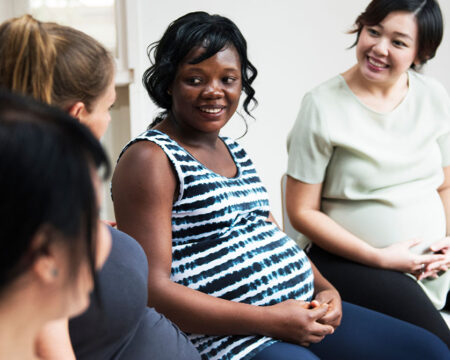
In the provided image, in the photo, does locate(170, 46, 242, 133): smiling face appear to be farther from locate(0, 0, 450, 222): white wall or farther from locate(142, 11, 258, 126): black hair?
locate(0, 0, 450, 222): white wall

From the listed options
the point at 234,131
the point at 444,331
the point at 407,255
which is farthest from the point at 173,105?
the point at 234,131

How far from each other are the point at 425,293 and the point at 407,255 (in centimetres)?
11

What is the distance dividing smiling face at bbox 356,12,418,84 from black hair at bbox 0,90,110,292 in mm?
1299

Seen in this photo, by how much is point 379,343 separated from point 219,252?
46 cm

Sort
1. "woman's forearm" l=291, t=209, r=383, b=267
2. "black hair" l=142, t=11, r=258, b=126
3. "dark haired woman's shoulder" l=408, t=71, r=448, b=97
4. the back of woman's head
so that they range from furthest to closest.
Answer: "dark haired woman's shoulder" l=408, t=71, r=448, b=97 → "woman's forearm" l=291, t=209, r=383, b=267 → "black hair" l=142, t=11, r=258, b=126 → the back of woman's head

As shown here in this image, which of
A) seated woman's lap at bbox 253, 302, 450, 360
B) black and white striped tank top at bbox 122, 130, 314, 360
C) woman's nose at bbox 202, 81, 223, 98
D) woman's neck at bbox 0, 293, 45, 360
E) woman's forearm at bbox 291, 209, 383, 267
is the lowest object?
seated woman's lap at bbox 253, 302, 450, 360

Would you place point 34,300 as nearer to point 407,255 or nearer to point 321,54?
point 407,255

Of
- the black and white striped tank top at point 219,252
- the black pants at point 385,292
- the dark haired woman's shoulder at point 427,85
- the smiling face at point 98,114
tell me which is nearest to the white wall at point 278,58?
the dark haired woman's shoulder at point 427,85

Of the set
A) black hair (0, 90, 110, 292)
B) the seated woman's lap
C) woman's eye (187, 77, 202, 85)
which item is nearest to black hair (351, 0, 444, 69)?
woman's eye (187, 77, 202, 85)

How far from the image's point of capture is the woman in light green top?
61.6 inches

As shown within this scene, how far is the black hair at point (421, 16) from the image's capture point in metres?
1.59

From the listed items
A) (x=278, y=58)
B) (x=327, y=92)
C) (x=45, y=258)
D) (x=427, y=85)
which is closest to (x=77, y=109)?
(x=45, y=258)

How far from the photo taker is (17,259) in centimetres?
48

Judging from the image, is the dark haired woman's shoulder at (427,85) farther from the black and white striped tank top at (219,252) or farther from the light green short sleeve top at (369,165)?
the black and white striped tank top at (219,252)
